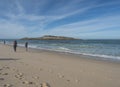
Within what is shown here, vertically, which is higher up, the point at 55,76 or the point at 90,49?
the point at 55,76

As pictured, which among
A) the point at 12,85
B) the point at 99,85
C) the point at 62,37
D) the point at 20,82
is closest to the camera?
the point at 12,85

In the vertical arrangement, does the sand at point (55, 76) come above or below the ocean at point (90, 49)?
above

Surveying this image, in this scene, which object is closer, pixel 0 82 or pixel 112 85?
pixel 0 82

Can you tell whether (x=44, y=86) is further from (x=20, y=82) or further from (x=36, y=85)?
(x=20, y=82)

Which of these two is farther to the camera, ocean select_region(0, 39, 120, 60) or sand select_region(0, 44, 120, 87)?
ocean select_region(0, 39, 120, 60)

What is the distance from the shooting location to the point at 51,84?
5.40 metres

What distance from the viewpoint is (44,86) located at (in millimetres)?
4973

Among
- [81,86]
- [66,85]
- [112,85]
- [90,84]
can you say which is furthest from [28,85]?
[112,85]

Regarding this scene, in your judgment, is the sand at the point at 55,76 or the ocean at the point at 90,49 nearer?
the sand at the point at 55,76

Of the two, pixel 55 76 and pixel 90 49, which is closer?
pixel 55 76

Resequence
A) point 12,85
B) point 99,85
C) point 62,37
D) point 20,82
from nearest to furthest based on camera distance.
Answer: point 12,85 < point 20,82 < point 99,85 < point 62,37

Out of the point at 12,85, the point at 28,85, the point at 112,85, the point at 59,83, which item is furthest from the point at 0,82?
the point at 112,85

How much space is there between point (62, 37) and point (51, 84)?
596 ft

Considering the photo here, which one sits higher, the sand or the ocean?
the sand
